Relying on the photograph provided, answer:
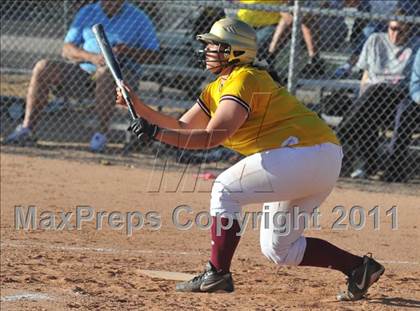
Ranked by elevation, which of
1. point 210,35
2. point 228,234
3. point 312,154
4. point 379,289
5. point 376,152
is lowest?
point 376,152

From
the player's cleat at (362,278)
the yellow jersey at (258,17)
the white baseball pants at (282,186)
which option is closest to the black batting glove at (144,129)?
the white baseball pants at (282,186)

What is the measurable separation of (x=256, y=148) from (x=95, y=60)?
5.40 meters

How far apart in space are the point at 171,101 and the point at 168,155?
623 millimetres

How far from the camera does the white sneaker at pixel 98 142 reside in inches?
413

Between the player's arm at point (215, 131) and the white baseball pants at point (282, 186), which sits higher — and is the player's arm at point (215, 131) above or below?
above

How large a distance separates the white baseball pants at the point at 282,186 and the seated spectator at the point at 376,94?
4401 millimetres

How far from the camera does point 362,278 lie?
5.45 meters

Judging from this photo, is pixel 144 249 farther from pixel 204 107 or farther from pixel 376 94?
pixel 376 94

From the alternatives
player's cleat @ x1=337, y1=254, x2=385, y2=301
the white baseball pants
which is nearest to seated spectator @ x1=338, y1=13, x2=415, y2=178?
player's cleat @ x1=337, y1=254, x2=385, y2=301

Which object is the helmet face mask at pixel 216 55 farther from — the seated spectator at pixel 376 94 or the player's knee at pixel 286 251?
the seated spectator at pixel 376 94

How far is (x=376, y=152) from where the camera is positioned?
9.76 m

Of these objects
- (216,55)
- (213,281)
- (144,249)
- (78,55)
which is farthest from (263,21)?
(213,281)

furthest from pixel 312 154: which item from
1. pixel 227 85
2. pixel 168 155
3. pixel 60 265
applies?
pixel 168 155

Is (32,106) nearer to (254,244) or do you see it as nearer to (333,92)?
(333,92)
